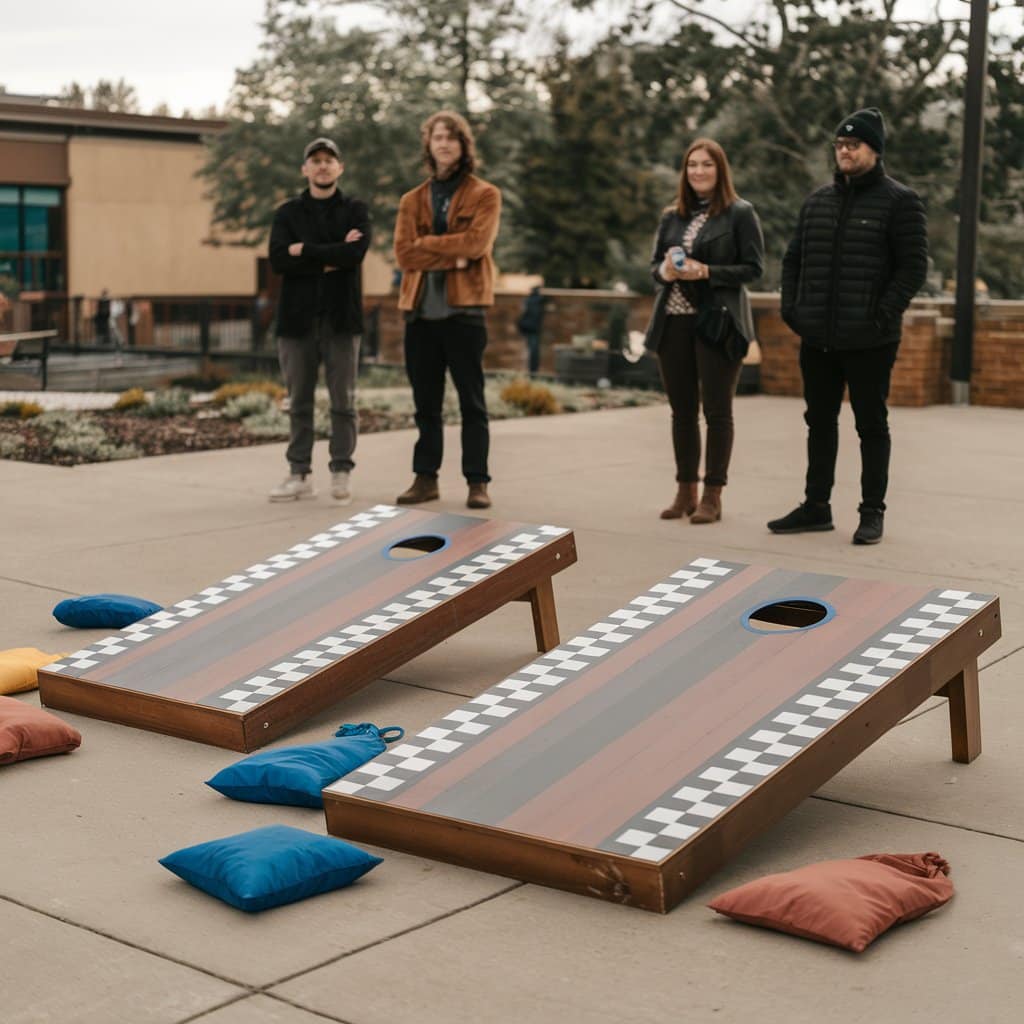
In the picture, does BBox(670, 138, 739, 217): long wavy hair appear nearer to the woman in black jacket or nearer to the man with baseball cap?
the woman in black jacket

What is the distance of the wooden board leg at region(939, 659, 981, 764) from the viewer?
4.81m

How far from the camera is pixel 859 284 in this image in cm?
804

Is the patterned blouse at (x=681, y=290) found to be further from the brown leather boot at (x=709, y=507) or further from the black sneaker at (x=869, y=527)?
the black sneaker at (x=869, y=527)

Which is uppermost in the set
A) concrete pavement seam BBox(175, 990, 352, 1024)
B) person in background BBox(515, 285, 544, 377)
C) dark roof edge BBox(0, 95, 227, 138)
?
dark roof edge BBox(0, 95, 227, 138)

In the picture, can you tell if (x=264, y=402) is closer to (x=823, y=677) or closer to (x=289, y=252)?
(x=289, y=252)

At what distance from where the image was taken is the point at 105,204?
43.0 m

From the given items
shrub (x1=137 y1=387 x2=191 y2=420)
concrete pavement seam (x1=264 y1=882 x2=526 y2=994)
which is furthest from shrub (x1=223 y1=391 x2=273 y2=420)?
concrete pavement seam (x1=264 y1=882 x2=526 y2=994)

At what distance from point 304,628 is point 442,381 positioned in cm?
410

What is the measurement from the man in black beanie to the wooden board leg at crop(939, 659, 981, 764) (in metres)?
3.49

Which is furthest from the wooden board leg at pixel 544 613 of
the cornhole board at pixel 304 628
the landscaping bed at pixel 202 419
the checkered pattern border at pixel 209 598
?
the landscaping bed at pixel 202 419

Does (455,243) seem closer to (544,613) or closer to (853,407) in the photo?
(853,407)

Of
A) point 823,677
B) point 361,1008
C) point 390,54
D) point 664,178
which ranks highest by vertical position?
point 390,54

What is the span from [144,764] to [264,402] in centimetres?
1104

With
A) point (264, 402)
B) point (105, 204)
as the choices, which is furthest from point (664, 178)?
point (105, 204)
